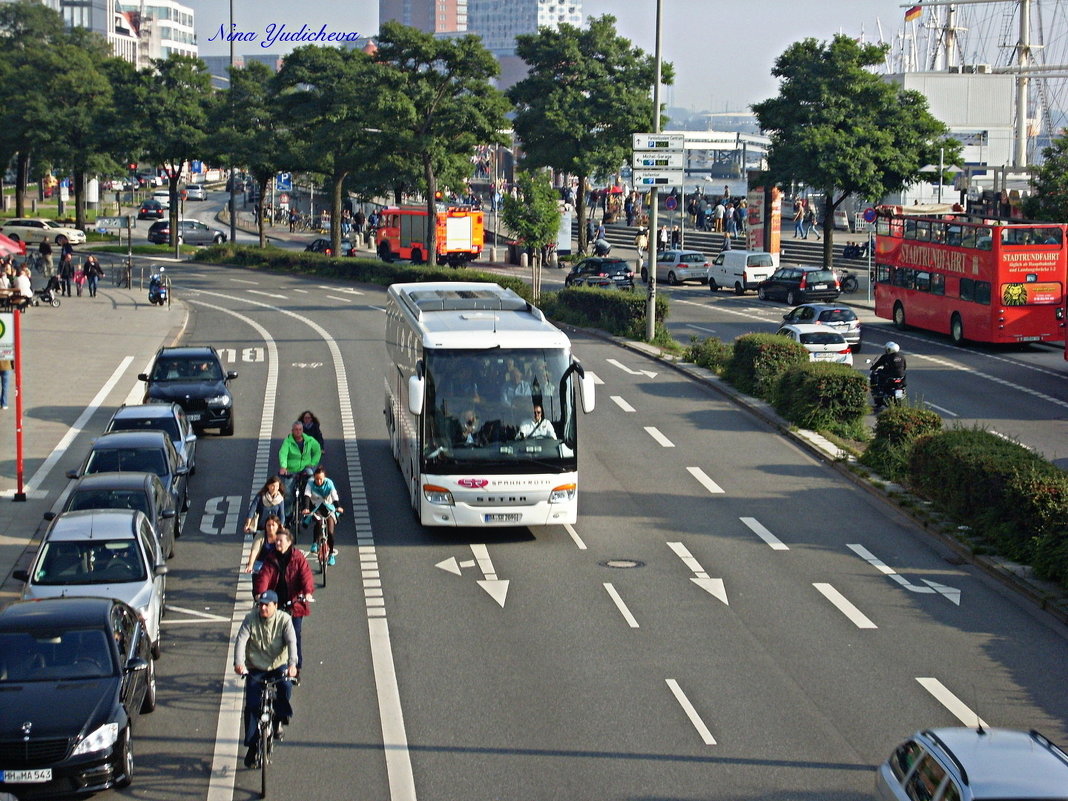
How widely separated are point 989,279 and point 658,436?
18405 mm

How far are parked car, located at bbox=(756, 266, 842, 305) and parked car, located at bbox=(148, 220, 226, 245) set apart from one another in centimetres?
4126

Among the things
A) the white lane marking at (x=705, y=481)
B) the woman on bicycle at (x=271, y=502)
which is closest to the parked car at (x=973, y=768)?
the woman on bicycle at (x=271, y=502)

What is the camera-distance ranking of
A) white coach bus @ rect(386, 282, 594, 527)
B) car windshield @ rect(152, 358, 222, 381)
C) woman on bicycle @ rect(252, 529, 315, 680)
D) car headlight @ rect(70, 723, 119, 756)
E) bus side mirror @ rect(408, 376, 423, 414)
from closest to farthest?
1. car headlight @ rect(70, 723, 119, 756)
2. woman on bicycle @ rect(252, 529, 315, 680)
3. bus side mirror @ rect(408, 376, 423, 414)
4. white coach bus @ rect(386, 282, 594, 527)
5. car windshield @ rect(152, 358, 222, 381)

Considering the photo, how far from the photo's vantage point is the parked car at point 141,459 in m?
20.1

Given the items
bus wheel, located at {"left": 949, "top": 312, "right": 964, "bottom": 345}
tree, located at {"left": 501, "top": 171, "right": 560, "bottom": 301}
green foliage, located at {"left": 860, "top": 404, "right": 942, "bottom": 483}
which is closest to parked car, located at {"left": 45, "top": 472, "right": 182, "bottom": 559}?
green foliage, located at {"left": 860, "top": 404, "right": 942, "bottom": 483}

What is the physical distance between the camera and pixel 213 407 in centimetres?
2673

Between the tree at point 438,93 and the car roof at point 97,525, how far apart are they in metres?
41.7

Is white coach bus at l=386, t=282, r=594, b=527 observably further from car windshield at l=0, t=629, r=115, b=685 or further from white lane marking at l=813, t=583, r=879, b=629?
car windshield at l=0, t=629, r=115, b=685

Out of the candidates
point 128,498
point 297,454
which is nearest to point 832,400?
point 297,454

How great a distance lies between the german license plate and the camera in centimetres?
1061

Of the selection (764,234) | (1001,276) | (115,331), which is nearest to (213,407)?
(115,331)

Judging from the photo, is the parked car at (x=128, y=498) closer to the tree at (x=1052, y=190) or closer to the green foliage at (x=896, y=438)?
the green foliage at (x=896, y=438)

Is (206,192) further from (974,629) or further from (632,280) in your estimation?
(974,629)

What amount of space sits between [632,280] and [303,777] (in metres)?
46.6
